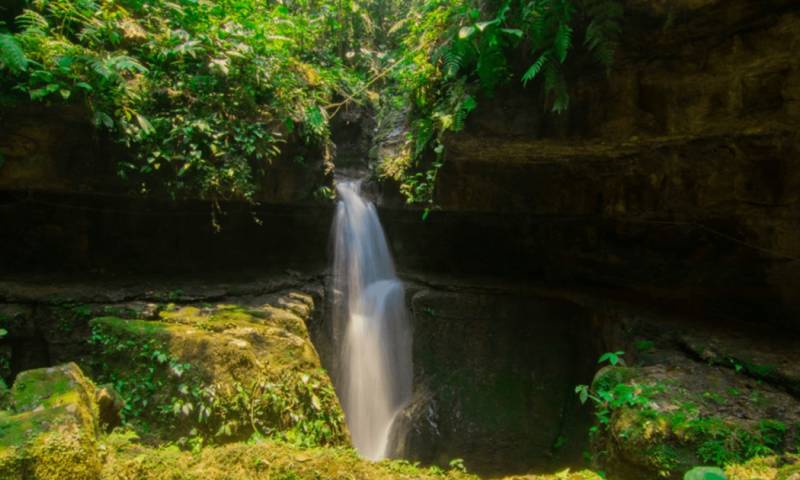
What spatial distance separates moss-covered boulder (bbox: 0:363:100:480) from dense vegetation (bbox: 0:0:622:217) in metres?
3.52

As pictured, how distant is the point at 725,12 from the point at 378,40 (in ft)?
44.3

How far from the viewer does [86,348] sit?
4.46m

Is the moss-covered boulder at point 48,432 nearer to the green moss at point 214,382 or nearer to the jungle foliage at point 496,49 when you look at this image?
the green moss at point 214,382

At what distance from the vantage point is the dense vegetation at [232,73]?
4.53m

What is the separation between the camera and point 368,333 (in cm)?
784

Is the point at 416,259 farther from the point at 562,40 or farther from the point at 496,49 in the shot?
the point at 562,40

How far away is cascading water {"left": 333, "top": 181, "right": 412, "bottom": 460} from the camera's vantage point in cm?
727

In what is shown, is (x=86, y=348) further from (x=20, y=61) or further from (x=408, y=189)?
(x=408, y=189)

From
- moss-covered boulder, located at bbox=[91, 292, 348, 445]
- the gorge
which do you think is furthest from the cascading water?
moss-covered boulder, located at bbox=[91, 292, 348, 445]

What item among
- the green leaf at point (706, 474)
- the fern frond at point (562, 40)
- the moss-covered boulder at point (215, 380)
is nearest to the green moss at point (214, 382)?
the moss-covered boulder at point (215, 380)

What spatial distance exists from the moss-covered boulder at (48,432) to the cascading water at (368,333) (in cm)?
496

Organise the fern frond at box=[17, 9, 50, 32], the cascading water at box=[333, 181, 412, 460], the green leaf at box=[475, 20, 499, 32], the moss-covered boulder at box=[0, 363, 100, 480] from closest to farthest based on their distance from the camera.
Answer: the moss-covered boulder at box=[0, 363, 100, 480]
the green leaf at box=[475, 20, 499, 32]
the fern frond at box=[17, 9, 50, 32]
the cascading water at box=[333, 181, 412, 460]

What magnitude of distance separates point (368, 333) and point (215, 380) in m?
4.12

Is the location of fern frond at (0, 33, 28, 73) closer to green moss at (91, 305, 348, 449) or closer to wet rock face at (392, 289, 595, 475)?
green moss at (91, 305, 348, 449)
